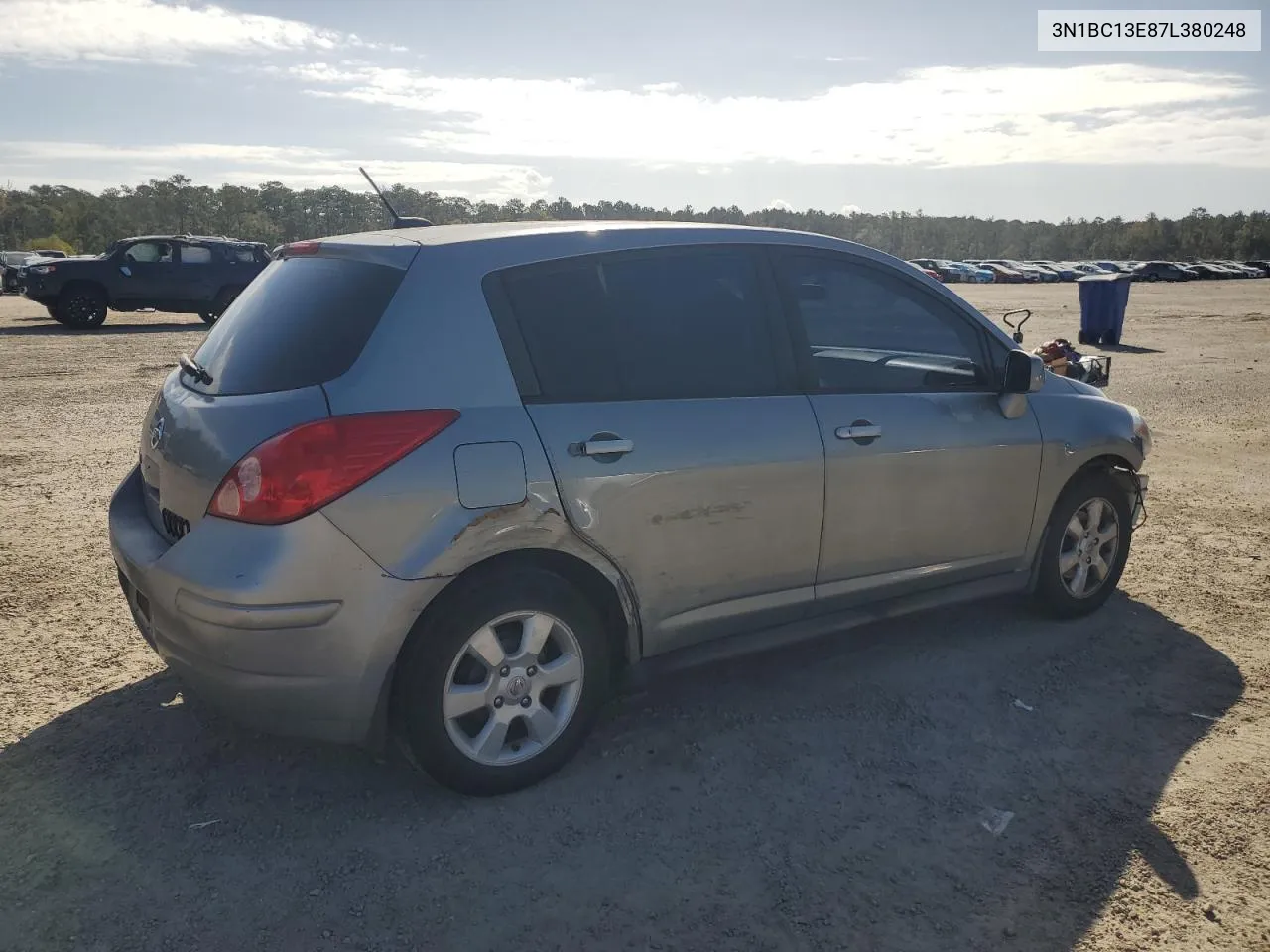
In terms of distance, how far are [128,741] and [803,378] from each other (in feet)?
8.74

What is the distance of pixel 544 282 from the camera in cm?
325

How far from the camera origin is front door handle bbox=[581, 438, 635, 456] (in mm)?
3143

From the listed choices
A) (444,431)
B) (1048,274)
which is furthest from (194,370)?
(1048,274)

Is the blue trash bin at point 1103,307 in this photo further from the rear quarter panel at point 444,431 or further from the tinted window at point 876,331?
the rear quarter panel at point 444,431

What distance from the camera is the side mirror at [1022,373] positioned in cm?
417

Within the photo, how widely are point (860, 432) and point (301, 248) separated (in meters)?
2.09

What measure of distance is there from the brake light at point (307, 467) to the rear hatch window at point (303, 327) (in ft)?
0.63

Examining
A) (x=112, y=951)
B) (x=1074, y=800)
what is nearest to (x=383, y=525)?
(x=112, y=951)

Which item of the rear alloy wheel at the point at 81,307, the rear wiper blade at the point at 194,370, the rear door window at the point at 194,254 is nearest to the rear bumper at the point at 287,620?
the rear wiper blade at the point at 194,370

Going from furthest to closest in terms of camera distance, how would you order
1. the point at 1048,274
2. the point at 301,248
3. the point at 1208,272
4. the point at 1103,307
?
1. the point at 1048,274
2. the point at 1208,272
3. the point at 1103,307
4. the point at 301,248

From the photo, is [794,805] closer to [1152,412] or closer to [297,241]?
[297,241]

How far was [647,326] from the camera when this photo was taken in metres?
3.41

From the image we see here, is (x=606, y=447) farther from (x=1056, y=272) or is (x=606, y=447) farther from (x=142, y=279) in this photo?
(x=1056, y=272)

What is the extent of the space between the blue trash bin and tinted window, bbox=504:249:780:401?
58.2 feet
